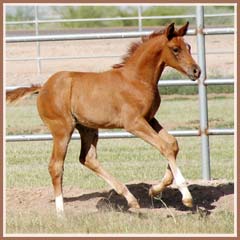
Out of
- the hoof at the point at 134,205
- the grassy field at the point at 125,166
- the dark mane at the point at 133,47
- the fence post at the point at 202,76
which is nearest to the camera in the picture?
the grassy field at the point at 125,166

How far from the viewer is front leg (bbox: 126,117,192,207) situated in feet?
23.4

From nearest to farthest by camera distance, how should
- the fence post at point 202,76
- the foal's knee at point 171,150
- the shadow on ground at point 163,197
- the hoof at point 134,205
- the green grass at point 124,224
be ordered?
1. the green grass at point 124,224
2. the foal's knee at point 171,150
3. the hoof at point 134,205
4. the shadow on ground at point 163,197
5. the fence post at point 202,76

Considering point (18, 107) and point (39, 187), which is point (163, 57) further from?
point (18, 107)

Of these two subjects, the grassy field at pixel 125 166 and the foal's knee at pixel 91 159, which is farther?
the foal's knee at pixel 91 159

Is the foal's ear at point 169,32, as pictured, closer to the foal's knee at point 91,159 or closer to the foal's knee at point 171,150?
the foal's knee at point 171,150

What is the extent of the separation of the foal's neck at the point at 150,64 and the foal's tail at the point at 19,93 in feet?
3.75

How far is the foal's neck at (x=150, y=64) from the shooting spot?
24.9 feet

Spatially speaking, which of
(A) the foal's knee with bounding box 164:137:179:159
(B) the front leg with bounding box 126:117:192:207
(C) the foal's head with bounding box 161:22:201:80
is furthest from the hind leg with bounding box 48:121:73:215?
(C) the foal's head with bounding box 161:22:201:80

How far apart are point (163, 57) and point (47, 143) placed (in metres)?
5.21

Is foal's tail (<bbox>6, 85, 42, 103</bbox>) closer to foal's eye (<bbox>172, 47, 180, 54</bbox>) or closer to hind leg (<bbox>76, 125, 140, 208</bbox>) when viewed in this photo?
hind leg (<bbox>76, 125, 140, 208</bbox>)

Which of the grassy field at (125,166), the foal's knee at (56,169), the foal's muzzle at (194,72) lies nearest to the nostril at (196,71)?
the foal's muzzle at (194,72)

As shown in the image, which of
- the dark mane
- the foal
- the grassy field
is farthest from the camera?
the dark mane

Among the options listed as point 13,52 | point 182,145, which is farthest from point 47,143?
point 13,52

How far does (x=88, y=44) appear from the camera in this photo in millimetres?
23938
